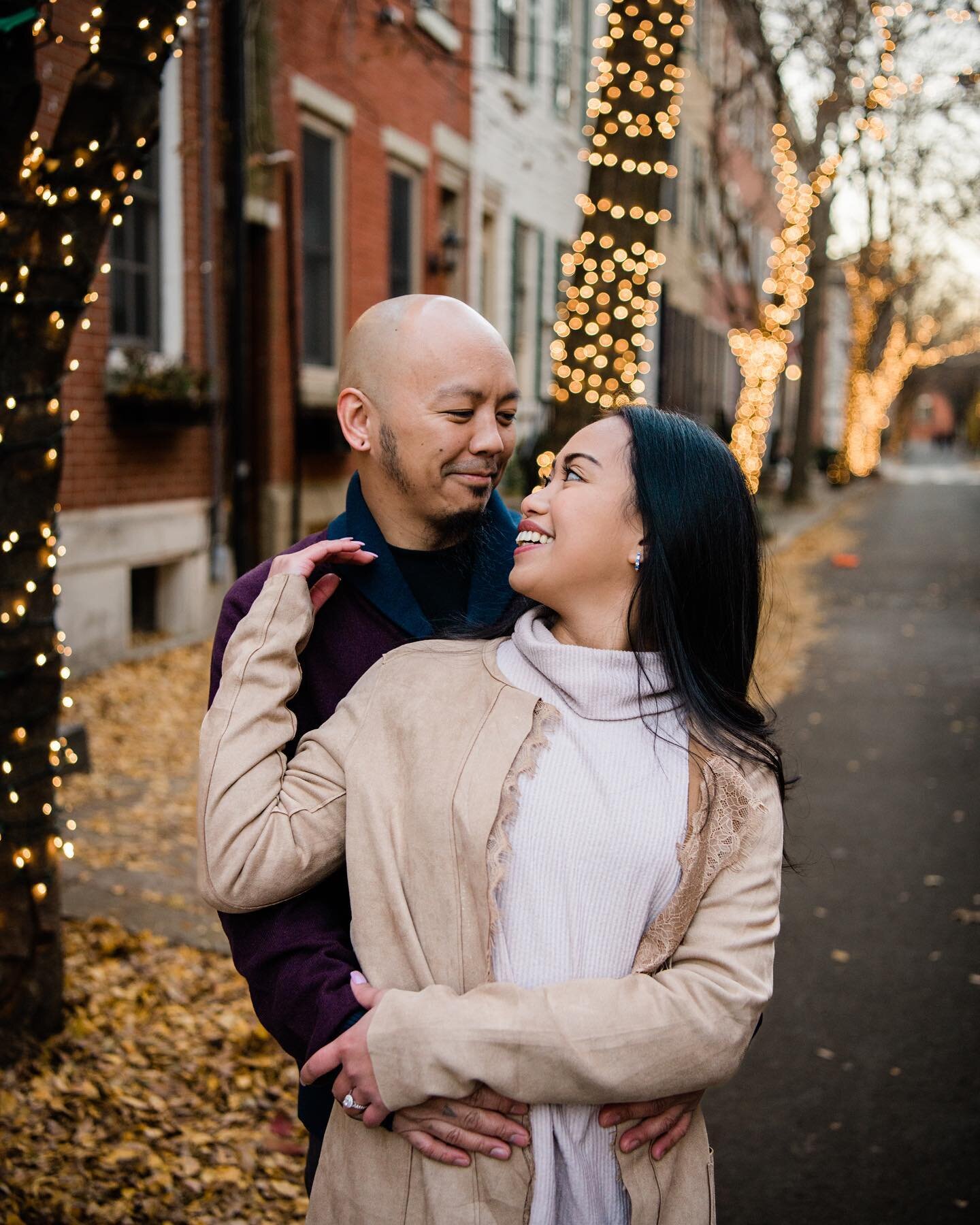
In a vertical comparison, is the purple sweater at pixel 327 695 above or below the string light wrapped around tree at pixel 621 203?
below

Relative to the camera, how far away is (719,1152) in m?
3.64

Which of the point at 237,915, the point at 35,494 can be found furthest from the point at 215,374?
the point at 237,915

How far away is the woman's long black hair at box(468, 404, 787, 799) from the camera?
6.15 ft

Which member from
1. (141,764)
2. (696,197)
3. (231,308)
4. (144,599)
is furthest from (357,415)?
(696,197)

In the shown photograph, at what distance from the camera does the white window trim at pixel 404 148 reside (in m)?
12.5

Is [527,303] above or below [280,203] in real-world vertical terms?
below

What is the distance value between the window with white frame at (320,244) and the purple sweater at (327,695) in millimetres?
9679

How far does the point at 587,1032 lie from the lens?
164 cm

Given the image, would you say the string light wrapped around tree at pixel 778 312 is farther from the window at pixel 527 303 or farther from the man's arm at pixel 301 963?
the man's arm at pixel 301 963

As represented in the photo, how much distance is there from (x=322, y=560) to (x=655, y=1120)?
104cm

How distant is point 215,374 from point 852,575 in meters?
10.6

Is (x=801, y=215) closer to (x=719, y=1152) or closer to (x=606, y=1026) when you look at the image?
(x=719, y=1152)

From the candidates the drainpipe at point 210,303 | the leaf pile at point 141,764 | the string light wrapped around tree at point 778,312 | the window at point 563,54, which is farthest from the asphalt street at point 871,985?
the window at point 563,54

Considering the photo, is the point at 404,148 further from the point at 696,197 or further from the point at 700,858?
the point at 696,197
